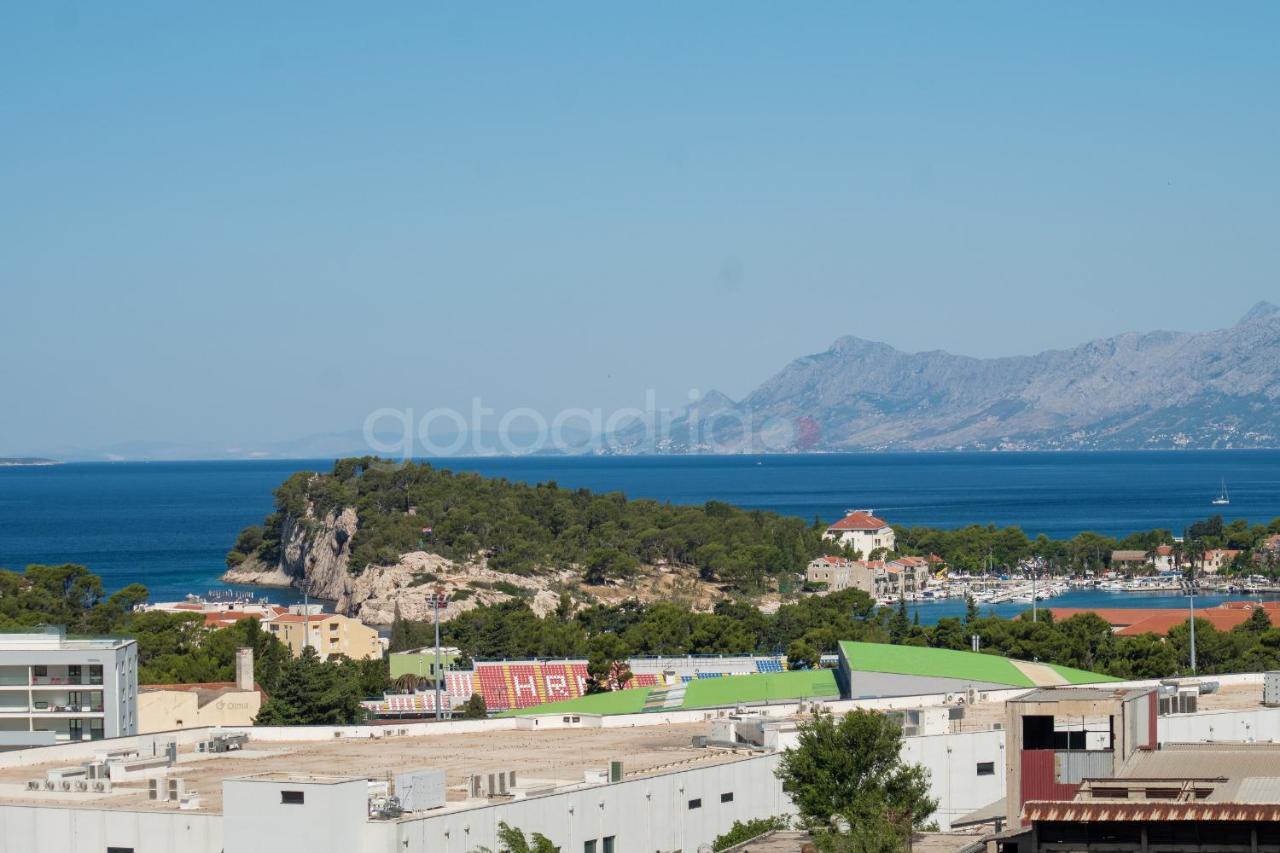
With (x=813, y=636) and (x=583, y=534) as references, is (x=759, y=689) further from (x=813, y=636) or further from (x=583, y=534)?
(x=583, y=534)

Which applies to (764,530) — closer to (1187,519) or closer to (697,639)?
(697,639)

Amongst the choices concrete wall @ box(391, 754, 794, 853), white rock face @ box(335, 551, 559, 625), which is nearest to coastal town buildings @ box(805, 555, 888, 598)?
white rock face @ box(335, 551, 559, 625)

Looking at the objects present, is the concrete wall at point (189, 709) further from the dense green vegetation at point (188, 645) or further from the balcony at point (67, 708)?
the balcony at point (67, 708)

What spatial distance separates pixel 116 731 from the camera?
4003 centimetres

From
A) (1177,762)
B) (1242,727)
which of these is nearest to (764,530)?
(1242,727)

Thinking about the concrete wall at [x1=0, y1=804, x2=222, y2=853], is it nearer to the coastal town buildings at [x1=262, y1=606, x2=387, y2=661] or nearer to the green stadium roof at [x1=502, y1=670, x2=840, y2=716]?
the green stadium roof at [x1=502, y1=670, x2=840, y2=716]

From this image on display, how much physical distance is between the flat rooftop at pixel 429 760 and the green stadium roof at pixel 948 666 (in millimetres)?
6084

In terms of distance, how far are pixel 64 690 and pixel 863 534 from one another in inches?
3916

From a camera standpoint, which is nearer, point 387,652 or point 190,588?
point 387,652

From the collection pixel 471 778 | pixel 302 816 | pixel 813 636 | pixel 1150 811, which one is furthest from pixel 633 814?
pixel 813 636

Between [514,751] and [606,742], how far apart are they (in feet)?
6.34

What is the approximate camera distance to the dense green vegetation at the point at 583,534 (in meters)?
111

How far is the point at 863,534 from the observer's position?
13625 centimetres

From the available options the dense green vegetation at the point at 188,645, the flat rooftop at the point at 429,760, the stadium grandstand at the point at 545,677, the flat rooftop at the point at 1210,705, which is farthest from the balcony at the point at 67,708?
the flat rooftop at the point at 1210,705
